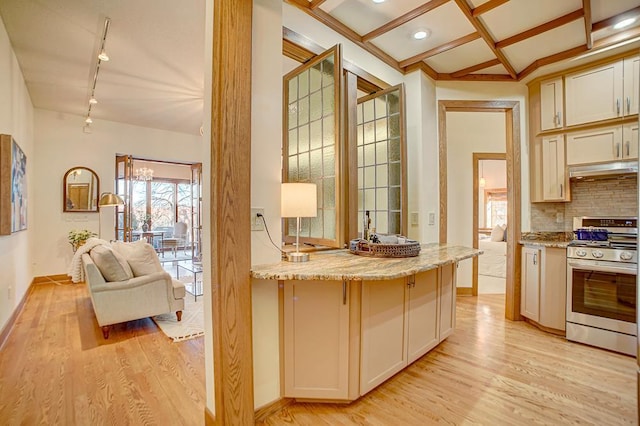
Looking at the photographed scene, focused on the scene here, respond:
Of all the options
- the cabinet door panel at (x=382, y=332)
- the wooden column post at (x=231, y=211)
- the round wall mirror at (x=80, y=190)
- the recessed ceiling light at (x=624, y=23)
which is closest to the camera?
the wooden column post at (x=231, y=211)

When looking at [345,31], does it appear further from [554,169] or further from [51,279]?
[51,279]

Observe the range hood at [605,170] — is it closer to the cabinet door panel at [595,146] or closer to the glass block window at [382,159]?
the cabinet door panel at [595,146]

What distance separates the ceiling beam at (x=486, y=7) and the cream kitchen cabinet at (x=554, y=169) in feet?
5.84

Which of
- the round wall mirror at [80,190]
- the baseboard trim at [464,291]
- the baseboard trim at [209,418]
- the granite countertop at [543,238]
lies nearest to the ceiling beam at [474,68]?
the granite countertop at [543,238]

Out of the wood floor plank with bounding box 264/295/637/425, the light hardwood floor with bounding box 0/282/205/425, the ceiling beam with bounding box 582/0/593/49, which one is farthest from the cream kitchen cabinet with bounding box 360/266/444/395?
the ceiling beam with bounding box 582/0/593/49

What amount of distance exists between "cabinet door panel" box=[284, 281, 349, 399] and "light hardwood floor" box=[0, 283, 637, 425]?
16 centimetres

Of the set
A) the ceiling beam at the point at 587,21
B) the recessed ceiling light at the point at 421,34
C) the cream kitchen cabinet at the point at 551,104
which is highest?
the recessed ceiling light at the point at 421,34

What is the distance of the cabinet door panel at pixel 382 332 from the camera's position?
190 cm

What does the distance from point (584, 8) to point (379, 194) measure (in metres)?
2.18

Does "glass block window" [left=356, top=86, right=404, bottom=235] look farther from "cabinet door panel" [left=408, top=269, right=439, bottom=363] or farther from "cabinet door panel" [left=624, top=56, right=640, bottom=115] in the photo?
"cabinet door panel" [left=624, top=56, right=640, bottom=115]

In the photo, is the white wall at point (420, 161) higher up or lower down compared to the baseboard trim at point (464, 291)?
higher up

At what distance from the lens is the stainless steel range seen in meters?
2.59

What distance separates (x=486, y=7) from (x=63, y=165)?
670 cm

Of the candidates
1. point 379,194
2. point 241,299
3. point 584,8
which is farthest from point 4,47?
point 584,8
